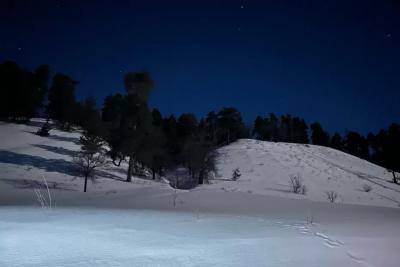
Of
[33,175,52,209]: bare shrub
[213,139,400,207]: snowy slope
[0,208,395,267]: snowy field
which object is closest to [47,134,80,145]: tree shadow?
[33,175,52,209]: bare shrub

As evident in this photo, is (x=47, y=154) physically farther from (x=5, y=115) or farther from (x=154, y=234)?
(x=154, y=234)

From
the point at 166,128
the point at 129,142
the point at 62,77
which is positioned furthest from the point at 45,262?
the point at 62,77

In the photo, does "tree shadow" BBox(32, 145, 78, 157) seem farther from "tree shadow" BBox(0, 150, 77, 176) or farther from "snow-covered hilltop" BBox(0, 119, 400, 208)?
"tree shadow" BBox(0, 150, 77, 176)

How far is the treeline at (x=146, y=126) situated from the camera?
31.7m

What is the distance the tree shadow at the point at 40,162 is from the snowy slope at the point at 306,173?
17.9 metres

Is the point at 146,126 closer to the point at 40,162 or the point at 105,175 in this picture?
the point at 105,175

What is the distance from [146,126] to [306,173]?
28650 millimetres

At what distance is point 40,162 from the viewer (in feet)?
109

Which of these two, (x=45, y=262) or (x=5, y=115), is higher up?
(x=5, y=115)

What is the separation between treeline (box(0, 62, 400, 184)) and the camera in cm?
3169

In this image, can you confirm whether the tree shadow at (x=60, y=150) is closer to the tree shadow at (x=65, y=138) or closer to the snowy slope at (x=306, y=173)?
the tree shadow at (x=65, y=138)

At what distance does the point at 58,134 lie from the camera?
47844mm

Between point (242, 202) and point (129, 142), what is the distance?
1994 cm

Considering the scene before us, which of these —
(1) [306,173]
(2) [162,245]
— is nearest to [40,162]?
(2) [162,245]
